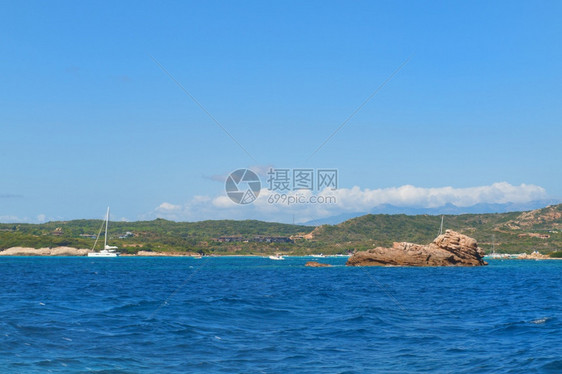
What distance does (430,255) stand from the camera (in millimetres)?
144375

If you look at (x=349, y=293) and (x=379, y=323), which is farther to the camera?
(x=349, y=293)

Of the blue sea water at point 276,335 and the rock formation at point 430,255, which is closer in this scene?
the blue sea water at point 276,335

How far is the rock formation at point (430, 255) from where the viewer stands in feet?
472

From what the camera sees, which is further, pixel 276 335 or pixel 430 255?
pixel 430 255

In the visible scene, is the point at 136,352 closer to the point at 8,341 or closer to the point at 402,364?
the point at 8,341

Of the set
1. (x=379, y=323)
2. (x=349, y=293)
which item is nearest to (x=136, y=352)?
(x=379, y=323)

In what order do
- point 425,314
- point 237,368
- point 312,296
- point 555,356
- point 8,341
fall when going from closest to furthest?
1. point 237,368
2. point 555,356
3. point 8,341
4. point 425,314
5. point 312,296

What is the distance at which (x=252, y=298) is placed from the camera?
1841 inches

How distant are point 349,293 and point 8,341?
34959 mm

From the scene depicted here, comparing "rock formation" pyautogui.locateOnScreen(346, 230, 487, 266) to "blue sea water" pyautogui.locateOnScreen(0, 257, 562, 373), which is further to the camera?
"rock formation" pyautogui.locateOnScreen(346, 230, 487, 266)

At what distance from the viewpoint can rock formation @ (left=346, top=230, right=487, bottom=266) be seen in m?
144

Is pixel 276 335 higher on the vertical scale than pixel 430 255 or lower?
lower

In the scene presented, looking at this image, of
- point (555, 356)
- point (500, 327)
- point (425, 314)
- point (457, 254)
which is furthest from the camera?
point (457, 254)

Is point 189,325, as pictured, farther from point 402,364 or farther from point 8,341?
point 402,364
